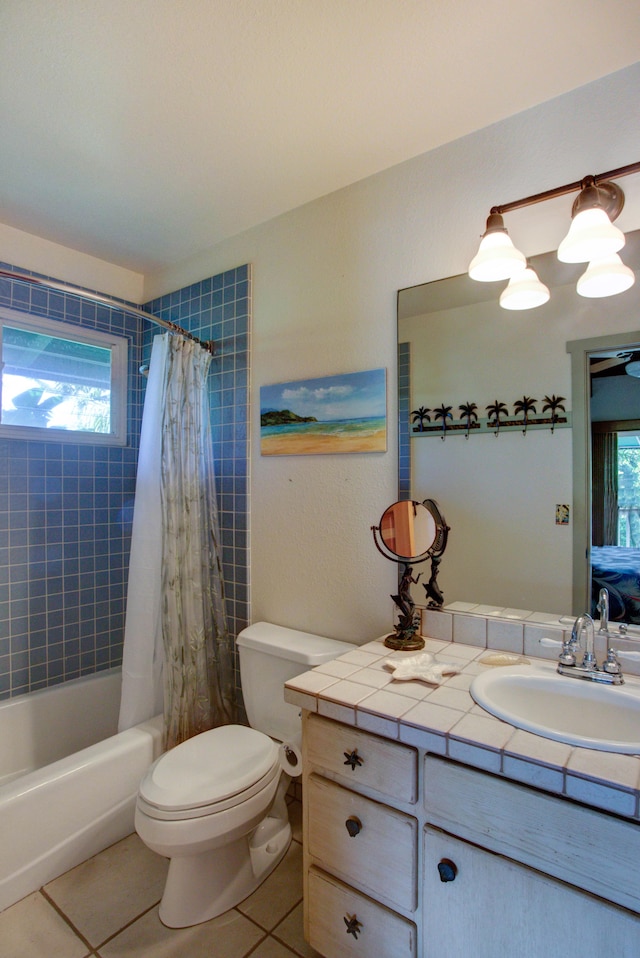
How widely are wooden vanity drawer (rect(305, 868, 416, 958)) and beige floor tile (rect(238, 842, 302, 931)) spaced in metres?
0.27

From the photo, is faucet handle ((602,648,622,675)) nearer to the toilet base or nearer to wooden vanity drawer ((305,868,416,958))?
wooden vanity drawer ((305,868,416,958))

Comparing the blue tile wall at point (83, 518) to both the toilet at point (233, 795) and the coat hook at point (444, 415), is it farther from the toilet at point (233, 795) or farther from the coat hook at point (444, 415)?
the coat hook at point (444, 415)

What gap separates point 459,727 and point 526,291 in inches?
45.6

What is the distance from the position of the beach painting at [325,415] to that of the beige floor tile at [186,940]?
153 centimetres

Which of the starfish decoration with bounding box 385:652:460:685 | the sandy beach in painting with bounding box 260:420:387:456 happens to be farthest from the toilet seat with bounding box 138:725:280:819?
the sandy beach in painting with bounding box 260:420:387:456

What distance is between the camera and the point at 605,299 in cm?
128

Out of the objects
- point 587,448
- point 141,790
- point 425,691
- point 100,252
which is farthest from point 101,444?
point 587,448

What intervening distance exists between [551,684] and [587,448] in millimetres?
637

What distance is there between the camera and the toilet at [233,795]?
1311mm

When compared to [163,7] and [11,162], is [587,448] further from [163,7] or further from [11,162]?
[11,162]

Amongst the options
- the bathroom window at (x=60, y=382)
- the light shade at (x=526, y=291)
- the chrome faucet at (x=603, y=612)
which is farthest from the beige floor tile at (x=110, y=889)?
the light shade at (x=526, y=291)

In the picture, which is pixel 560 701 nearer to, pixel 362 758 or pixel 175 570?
pixel 362 758

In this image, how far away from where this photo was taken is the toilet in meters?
1.31

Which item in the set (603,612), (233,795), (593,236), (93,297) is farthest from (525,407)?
(93,297)
